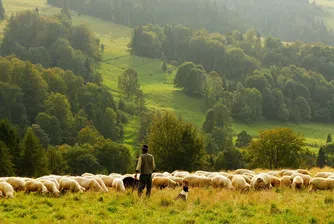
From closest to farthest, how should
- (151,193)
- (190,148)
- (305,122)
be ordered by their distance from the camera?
(151,193)
(190,148)
(305,122)

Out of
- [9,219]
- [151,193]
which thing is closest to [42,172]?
[151,193]

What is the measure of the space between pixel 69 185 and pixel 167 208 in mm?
6545

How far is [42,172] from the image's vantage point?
242 ft

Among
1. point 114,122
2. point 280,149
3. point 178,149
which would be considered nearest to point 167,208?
point 178,149

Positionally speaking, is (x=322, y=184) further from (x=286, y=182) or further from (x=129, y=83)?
(x=129, y=83)

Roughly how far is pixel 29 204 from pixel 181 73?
179 meters

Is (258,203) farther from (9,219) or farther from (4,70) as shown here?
(4,70)

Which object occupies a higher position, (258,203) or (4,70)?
(258,203)

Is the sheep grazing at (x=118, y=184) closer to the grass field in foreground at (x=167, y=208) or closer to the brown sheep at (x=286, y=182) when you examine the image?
the grass field in foreground at (x=167, y=208)

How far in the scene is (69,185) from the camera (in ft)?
77.6

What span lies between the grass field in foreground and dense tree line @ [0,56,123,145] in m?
102

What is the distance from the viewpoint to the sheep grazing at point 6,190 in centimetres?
→ 2104

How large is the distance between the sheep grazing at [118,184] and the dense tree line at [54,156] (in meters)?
39.1

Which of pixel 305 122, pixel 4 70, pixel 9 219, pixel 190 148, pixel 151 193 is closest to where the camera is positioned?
pixel 9 219
